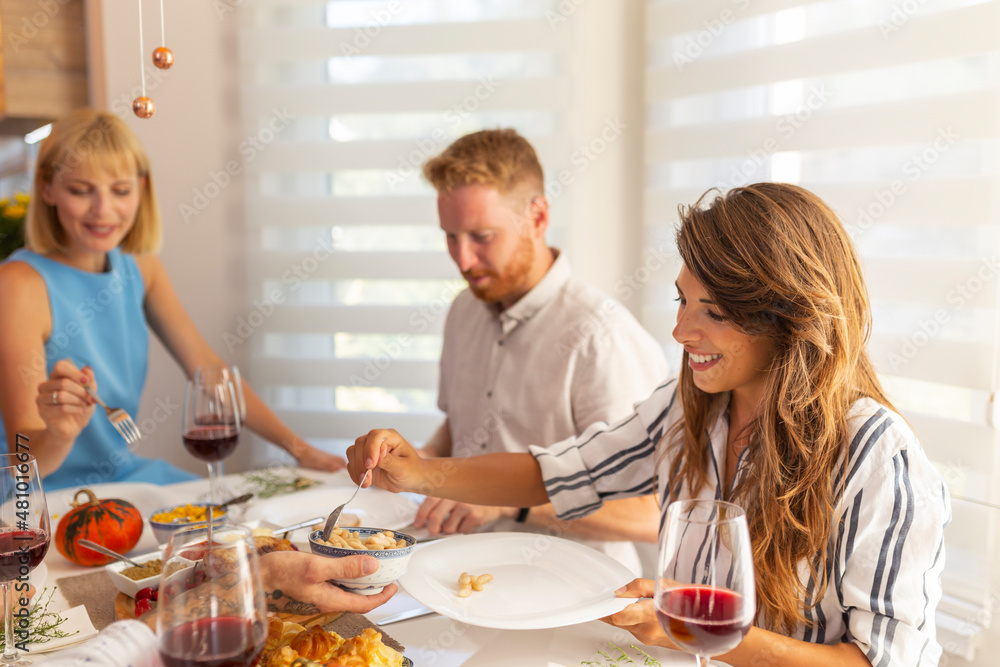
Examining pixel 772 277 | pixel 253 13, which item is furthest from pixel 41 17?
pixel 772 277

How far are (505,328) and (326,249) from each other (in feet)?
2.95

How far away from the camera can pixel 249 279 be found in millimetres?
2783

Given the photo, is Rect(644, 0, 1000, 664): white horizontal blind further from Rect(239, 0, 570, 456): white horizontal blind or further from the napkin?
the napkin

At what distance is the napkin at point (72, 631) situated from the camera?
1.03 m

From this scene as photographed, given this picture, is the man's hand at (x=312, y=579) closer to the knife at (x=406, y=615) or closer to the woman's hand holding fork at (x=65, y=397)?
the knife at (x=406, y=615)

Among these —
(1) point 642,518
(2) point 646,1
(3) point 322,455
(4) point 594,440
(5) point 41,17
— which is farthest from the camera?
(5) point 41,17

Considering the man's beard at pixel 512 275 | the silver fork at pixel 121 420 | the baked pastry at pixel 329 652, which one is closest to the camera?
the baked pastry at pixel 329 652

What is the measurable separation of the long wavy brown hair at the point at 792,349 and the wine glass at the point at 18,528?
0.96 m

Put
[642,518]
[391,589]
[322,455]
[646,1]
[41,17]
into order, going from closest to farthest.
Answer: [391,589]
[642,518]
[322,455]
[646,1]
[41,17]

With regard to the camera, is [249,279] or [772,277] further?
[249,279]

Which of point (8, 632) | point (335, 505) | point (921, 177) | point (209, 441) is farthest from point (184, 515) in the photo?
point (921, 177)

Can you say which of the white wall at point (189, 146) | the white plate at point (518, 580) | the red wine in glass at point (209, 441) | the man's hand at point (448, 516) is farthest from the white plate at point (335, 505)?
the white wall at point (189, 146)

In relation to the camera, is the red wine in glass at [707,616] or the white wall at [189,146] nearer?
the red wine in glass at [707,616]

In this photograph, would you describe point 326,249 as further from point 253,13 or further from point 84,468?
point 84,468
